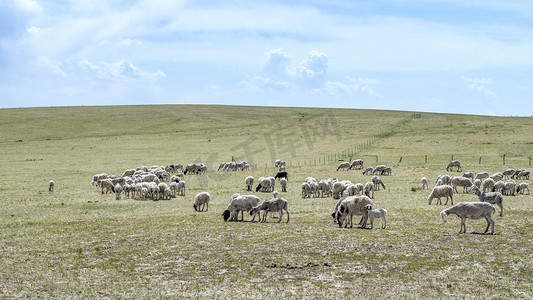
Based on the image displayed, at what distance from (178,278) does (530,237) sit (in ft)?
49.4

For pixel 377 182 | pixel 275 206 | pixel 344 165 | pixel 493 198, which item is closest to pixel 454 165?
pixel 344 165

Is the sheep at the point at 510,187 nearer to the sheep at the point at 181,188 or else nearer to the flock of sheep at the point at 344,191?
the flock of sheep at the point at 344,191

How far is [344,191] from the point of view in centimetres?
3188

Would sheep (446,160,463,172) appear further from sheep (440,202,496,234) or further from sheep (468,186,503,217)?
sheep (440,202,496,234)

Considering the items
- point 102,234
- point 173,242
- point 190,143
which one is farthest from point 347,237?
point 190,143

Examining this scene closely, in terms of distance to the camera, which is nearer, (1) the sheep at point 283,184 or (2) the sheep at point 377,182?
(2) the sheep at point 377,182

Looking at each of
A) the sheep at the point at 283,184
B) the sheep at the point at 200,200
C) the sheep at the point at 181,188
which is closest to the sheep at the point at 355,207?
the sheep at the point at 200,200

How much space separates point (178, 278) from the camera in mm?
15445

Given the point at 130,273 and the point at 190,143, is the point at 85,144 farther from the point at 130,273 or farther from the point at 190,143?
the point at 130,273

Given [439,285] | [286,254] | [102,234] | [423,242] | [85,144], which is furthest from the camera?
[85,144]

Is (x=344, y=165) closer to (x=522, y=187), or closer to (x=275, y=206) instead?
(x=522, y=187)

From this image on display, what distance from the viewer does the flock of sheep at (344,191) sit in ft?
74.0

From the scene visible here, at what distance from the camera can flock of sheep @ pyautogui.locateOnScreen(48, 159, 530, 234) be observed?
22547 millimetres

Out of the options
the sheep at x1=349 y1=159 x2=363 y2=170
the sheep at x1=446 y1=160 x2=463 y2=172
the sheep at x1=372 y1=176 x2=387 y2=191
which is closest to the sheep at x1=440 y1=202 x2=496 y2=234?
the sheep at x1=372 y1=176 x2=387 y2=191
